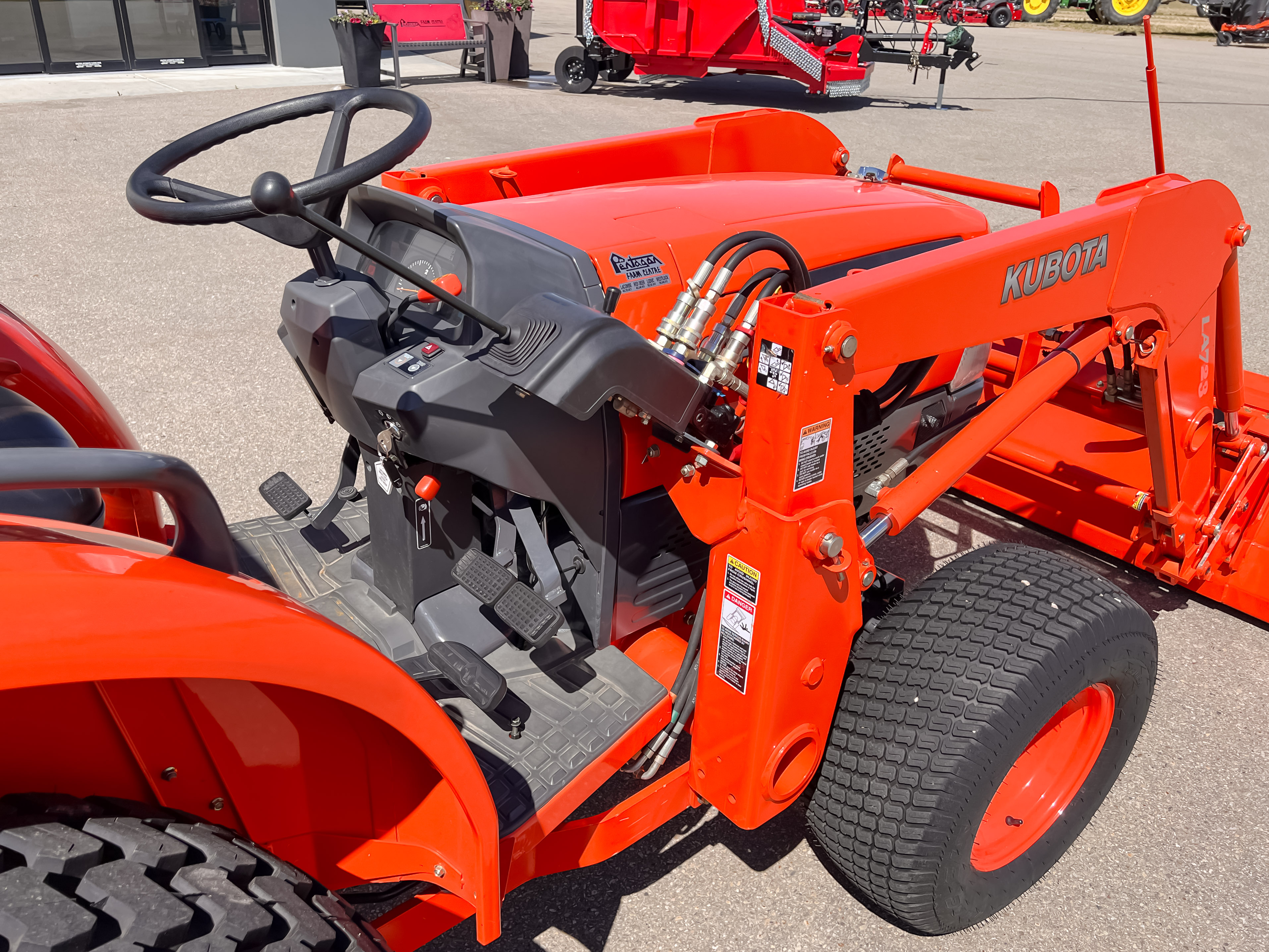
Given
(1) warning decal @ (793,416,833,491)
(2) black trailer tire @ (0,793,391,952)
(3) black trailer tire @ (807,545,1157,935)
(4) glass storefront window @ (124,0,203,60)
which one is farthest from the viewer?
(4) glass storefront window @ (124,0,203,60)

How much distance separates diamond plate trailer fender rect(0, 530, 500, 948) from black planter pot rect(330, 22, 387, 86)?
36.0 feet

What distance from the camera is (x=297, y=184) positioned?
60.2 inches

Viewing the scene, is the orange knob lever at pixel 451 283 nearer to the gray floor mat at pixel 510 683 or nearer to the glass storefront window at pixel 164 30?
the gray floor mat at pixel 510 683

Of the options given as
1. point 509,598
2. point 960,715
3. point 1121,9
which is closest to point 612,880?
point 509,598

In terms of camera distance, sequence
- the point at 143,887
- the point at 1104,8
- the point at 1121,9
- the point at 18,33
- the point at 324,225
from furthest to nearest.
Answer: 1. the point at 1121,9
2. the point at 1104,8
3. the point at 18,33
4. the point at 324,225
5. the point at 143,887

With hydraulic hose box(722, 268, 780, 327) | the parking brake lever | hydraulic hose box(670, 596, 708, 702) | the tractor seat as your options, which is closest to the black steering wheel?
the parking brake lever

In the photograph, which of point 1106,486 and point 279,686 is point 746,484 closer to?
point 279,686

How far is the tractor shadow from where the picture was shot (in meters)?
2.04

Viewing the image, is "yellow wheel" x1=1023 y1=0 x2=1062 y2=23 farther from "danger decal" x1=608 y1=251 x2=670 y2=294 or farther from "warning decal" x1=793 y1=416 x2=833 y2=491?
"warning decal" x1=793 y1=416 x2=833 y2=491

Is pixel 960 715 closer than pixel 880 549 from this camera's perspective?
Yes

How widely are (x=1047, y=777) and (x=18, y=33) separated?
15.4 m

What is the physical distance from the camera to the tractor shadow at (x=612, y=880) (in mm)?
2035

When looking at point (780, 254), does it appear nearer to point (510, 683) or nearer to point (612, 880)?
point (510, 683)

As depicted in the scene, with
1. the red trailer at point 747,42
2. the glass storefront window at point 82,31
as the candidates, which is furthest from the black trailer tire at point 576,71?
the glass storefront window at point 82,31
